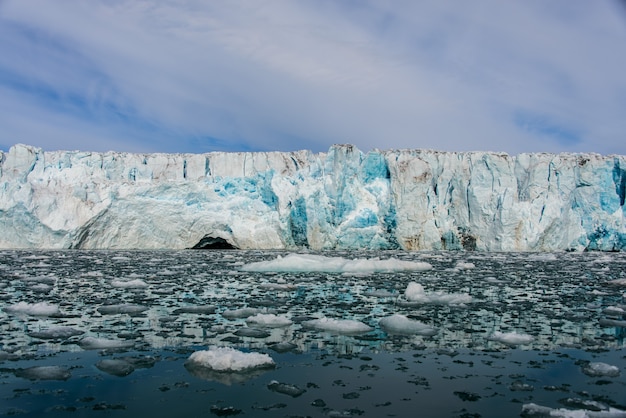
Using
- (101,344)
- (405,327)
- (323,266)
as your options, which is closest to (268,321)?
(405,327)

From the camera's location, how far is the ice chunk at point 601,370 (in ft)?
12.6

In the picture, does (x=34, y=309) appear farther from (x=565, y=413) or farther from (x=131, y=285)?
(x=565, y=413)

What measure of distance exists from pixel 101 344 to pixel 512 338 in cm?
367

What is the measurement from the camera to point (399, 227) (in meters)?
24.5

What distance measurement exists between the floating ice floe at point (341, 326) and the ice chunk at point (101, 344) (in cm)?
182

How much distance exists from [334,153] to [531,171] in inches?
386

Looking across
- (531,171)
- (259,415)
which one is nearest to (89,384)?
(259,415)

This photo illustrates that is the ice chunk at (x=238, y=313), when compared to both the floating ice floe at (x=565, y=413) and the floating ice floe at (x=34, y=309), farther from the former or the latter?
the floating ice floe at (x=565, y=413)

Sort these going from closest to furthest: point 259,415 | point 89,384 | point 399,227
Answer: point 259,415 < point 89,384 < point 399,227

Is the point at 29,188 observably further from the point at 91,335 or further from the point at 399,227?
the point at 91,335

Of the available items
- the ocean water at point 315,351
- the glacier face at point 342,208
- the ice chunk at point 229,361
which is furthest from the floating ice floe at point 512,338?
the glacier face at point 342,208

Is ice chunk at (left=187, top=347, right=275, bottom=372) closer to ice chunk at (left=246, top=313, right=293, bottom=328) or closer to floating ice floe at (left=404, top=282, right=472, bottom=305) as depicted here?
ice chunk at (left=246, top=313, right=293, bottom=328)

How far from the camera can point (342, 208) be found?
78.0 feet

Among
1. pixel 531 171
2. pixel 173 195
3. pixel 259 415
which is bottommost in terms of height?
pixel 259 415
